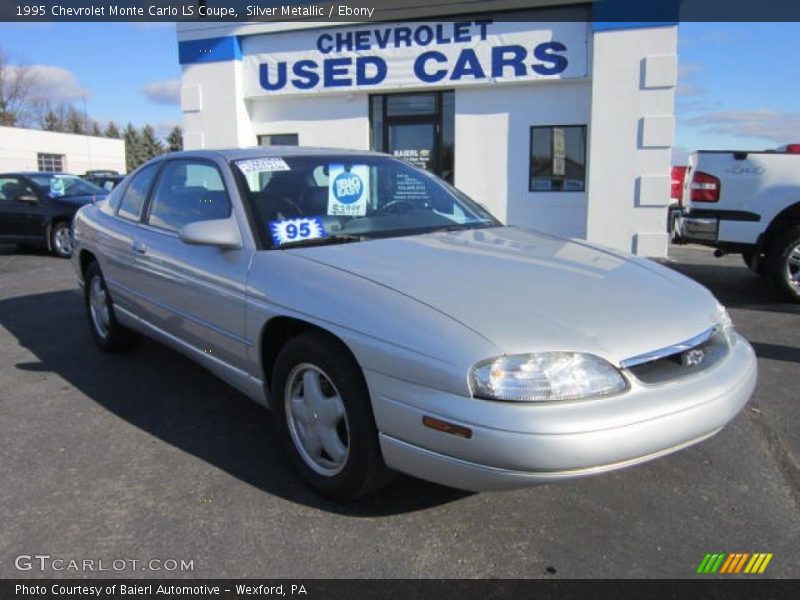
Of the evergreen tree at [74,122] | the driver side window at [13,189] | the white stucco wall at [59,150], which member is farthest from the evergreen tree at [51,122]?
the driver side window at [13,189]

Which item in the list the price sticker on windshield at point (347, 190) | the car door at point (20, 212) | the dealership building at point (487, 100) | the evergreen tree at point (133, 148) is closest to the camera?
the price sticker on windshield at point (347, 190)

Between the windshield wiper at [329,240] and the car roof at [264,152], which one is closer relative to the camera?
the windshield wiper at [329,240]

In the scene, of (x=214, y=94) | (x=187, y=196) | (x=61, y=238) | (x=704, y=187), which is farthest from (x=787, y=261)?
(x=61, y=238)

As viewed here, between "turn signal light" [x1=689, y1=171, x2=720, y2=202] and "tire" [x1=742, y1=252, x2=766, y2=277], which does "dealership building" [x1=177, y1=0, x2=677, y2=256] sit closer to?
"tire" [x1=742, y1=252, x2=766, y2=277]

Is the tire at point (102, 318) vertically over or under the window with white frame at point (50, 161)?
under

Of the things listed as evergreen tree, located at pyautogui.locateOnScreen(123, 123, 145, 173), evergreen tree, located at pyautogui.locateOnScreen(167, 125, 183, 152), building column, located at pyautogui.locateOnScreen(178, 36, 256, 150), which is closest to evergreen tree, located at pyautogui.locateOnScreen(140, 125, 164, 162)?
evergreen tree, located at pyautogui.locateOnScreen(123, 123, 145, 173)

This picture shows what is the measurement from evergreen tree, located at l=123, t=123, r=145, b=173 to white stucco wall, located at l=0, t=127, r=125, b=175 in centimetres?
1860

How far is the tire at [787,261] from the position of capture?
21.5 ft

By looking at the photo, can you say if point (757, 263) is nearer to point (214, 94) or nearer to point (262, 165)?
point (262, 165)

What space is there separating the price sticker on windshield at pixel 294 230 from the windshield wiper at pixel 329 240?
0.02 m

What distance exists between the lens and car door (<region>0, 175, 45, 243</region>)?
11062 mm

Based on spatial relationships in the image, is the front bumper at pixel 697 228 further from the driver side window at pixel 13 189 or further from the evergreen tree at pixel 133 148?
the evergreen tree at pixel 133 148
